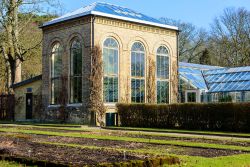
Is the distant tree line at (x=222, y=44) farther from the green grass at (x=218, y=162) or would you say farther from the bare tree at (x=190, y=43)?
the green grass at (x=218, y=162)

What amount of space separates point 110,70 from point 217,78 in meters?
11.3

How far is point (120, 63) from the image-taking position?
103 feet

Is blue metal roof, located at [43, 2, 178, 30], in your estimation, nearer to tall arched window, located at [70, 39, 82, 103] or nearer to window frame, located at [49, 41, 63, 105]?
window frame, located at [49, 41, 63, 105]

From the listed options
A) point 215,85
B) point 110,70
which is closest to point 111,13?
point 110,70

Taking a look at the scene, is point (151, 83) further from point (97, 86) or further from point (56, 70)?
point (56, 70)

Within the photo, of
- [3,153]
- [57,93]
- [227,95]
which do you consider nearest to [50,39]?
[57,93]

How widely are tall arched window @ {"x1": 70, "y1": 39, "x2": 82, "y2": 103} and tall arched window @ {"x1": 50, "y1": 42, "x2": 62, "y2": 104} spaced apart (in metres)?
1.52

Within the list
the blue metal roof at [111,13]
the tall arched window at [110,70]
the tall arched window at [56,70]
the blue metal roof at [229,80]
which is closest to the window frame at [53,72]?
the tall arched window at [56,70]

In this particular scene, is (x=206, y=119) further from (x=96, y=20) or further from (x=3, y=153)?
(x=3, y=153)

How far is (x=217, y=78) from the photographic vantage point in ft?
123

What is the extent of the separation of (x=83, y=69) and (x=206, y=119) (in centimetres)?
1024

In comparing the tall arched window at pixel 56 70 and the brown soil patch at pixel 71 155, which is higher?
the tall arched window at pixel 56 70

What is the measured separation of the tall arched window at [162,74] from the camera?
3425 cm

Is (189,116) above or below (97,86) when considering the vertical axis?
below
